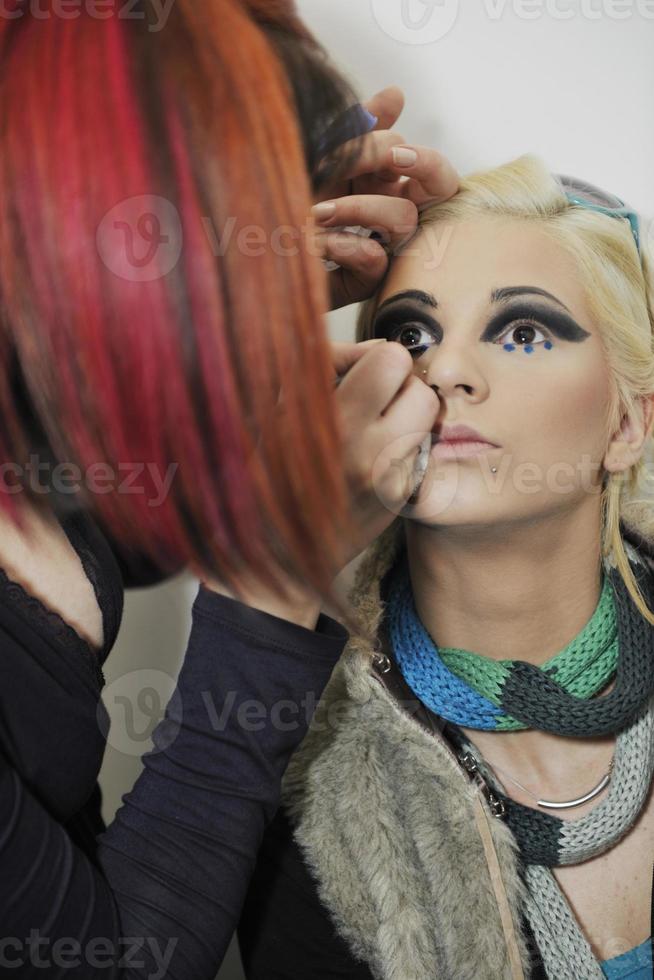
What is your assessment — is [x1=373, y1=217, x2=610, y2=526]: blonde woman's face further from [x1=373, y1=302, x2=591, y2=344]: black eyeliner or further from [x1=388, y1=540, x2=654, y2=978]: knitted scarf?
[x1=388, y1=540, x2=654, y2=978]: knitted scarf

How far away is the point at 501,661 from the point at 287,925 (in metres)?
0.37

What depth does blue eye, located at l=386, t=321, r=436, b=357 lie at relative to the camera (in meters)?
1.00

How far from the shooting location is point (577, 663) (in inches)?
40.9

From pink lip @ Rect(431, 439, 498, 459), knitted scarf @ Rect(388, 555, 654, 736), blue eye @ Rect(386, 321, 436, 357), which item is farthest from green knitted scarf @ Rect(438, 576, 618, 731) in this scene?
blue eye @ Rect(386, 321, 436, 357)

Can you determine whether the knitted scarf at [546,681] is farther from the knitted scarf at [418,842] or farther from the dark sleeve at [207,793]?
the dark sleeve at [207,793]

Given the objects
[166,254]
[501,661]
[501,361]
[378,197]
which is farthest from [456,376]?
[166,254]

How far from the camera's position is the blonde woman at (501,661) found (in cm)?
97

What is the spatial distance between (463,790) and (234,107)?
703 mm

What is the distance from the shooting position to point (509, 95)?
1.27 m

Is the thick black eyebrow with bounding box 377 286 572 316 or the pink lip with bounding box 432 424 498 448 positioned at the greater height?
the thick black eyebrow with bounding box 377 286 572 316

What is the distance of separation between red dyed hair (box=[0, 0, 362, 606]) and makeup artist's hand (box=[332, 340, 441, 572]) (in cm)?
10

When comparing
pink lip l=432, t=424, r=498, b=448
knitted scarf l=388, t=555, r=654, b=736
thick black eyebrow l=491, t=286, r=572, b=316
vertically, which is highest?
thick black eyebrow l=491, t=286, r=572, b=316

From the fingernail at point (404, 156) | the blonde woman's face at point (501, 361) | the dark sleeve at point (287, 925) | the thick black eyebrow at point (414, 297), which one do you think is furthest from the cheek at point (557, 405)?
the dark sleeve at point (287, 925)

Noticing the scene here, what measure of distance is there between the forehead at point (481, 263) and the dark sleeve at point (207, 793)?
18.0 inches
